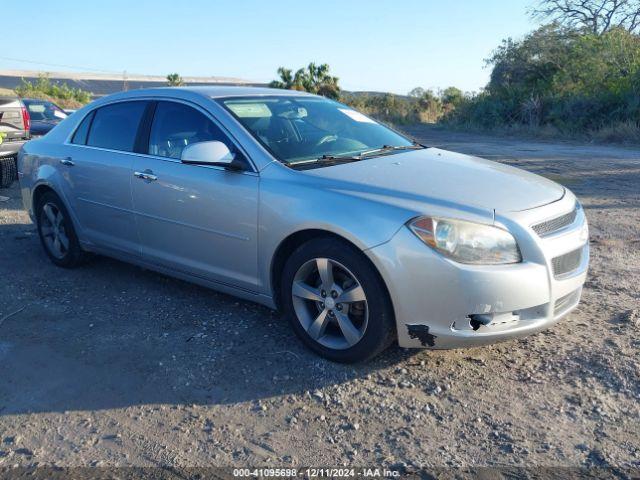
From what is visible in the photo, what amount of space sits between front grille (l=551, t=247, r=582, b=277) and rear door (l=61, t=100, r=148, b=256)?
312 centimetres

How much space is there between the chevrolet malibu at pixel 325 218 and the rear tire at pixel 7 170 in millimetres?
5377

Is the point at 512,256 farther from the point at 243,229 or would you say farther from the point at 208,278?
the point at 208,278

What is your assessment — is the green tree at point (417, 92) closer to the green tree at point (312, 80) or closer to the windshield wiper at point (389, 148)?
the green tree at point (312, 80)

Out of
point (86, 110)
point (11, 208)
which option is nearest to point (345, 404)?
point (86, 110)

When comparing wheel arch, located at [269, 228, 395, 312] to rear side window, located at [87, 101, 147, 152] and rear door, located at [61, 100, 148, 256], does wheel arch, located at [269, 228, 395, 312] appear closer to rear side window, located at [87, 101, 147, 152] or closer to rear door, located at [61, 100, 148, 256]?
rear door, located at [61, 100, 148, 256]

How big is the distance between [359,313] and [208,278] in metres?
1.28

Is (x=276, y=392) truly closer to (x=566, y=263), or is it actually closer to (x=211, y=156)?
(x=211, y=156)

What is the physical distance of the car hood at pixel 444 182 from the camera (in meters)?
3.66

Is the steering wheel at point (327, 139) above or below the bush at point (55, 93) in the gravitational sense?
above

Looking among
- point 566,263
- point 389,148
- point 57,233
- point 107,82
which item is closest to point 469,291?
point 566,263

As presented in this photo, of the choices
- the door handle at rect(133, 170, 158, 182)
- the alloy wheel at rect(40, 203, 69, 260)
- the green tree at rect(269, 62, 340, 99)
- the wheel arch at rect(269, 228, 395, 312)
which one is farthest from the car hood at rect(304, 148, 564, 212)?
the green tree at rect(269, 62, 340, 99)

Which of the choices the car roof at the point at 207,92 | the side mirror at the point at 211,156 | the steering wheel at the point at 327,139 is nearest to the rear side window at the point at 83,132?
the car roof at the point at 207,92

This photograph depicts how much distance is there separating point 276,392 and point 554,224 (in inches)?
74.0

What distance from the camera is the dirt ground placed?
302cm
